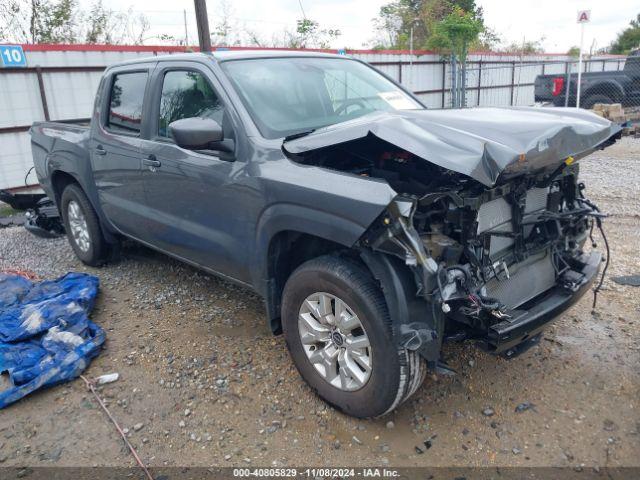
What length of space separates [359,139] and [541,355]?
1921 millimetres

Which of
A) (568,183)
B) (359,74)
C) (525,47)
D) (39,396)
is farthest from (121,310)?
(525,47)

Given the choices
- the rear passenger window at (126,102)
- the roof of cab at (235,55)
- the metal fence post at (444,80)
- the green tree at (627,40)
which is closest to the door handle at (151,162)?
the rear passenger window at (126,102)

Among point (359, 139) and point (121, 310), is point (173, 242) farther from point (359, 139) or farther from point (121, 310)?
point (359, 139)

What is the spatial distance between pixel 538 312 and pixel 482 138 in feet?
3.24

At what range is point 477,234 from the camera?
2717 mm

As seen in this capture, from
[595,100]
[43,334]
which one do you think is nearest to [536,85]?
[595,100]

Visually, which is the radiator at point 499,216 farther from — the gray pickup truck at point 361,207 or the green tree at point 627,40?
the green tree at point 627,40

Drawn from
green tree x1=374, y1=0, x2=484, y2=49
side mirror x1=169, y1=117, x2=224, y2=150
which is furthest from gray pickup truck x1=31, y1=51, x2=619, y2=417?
green tree x1=374, y1=0, x2=484, y2=49

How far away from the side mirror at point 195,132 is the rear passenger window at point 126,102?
1298 millimetres

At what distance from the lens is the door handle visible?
3902mm

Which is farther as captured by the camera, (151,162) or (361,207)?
(151,162)

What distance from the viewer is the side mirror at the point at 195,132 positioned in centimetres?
304

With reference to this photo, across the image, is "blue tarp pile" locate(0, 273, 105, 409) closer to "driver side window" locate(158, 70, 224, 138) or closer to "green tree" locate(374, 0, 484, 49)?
"driver side window" locate(158, 70, 224, 138)

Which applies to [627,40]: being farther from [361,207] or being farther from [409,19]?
[361,207]
